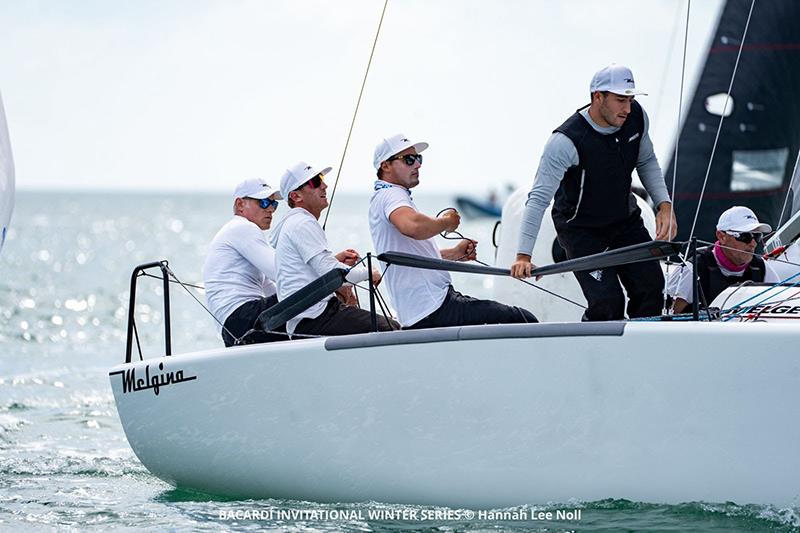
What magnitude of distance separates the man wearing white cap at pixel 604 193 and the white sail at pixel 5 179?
6.81 ft

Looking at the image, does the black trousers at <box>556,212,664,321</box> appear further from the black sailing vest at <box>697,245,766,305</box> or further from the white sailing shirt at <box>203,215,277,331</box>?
the white sailing shirt at <box>203,215,277,331</box>

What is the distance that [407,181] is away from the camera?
5.02m

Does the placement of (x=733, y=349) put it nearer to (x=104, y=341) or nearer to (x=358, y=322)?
(x=358, y=322)

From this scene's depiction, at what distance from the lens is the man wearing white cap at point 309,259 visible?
17.1ft

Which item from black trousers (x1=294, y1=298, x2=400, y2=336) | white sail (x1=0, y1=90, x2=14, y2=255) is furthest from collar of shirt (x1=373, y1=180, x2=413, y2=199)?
white sail (x1=0, y1=90, x2=14, y2=255)

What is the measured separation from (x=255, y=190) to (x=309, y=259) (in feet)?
2.82

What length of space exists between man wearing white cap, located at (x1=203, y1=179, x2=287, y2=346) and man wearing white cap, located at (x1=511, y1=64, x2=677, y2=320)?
1301 mm

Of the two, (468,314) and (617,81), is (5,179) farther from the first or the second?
(617,81)

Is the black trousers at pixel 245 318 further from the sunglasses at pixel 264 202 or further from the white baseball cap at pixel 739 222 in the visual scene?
the white baseball cap at pixel 739 222

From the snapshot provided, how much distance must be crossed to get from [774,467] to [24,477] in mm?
3441

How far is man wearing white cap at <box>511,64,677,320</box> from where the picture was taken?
4.91 meters

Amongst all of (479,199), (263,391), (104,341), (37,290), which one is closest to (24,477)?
(263,391)

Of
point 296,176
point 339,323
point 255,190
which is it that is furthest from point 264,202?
point 339,323

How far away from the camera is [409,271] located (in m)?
5.01
